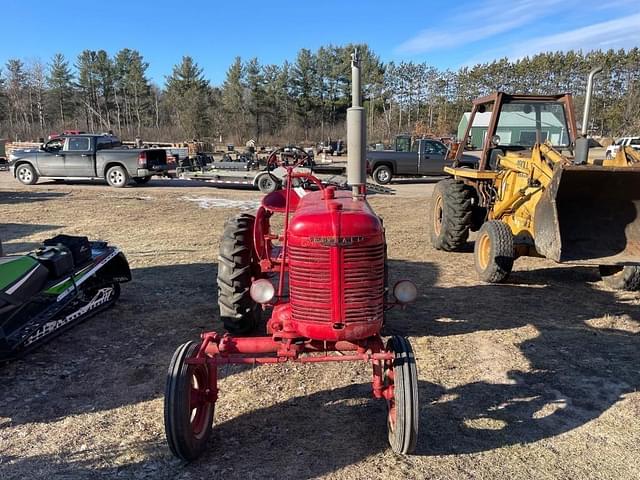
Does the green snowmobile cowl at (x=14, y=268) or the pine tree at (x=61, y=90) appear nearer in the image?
the green snowmobile cowl at (x=14, y=268)

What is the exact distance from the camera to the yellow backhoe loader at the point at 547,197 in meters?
5.39

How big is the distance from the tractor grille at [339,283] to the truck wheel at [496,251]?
10.5 ft

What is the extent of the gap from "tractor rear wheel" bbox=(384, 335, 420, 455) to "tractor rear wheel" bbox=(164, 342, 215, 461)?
1.09m

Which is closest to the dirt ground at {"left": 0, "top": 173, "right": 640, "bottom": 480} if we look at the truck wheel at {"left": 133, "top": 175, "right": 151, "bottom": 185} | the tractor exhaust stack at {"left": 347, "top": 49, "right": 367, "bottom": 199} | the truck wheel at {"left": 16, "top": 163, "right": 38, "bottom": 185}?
the tractor exhaust stack at {"left": 347, "top": 49, "right": 367, "bottom": 199}

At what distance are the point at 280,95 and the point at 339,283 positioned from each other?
53.8 m

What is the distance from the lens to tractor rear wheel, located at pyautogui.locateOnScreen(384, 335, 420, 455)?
9.24ft

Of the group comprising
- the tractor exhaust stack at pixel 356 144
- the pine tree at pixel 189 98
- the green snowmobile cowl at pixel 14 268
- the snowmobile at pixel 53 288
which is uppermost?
the pine tree at pixel 189 98

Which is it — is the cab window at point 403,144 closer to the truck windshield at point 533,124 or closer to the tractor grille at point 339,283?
the truck windshield at point 533,124

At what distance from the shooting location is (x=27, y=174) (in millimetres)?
16828

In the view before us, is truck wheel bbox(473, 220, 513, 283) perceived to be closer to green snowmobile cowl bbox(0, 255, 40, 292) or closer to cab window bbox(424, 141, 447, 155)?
green snowmobile cowl bbox(0, 255, 40, 292)

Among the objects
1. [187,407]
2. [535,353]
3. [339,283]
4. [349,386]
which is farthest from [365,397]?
[535,353]

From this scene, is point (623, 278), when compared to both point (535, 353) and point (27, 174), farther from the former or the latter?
point (27, 174)

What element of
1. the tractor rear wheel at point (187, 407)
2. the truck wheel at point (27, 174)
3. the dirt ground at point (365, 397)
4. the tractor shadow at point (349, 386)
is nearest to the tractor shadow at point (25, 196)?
the truck wheel at point (27, 174)

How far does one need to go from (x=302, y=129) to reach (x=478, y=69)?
792 inches
